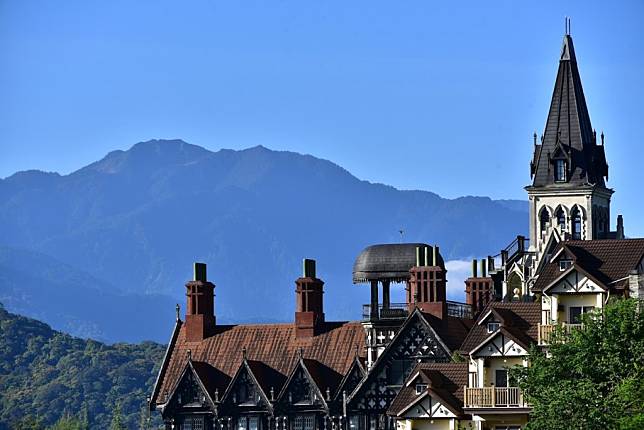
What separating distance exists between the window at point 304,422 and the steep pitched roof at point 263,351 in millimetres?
2574

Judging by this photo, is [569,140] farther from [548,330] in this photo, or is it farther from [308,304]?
[548,330]

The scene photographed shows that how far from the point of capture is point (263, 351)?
13600 cm

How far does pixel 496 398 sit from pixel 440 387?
3671 mm

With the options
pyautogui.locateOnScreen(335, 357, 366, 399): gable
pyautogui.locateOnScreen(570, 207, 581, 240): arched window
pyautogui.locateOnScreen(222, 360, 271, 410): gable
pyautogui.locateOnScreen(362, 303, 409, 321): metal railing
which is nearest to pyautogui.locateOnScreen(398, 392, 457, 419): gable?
pyautogui.locateOnScreen(335, 357, 366, 399): gable

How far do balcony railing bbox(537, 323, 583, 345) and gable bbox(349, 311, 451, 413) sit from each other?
20.3m

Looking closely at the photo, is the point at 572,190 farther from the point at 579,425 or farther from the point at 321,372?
the point at 579,425

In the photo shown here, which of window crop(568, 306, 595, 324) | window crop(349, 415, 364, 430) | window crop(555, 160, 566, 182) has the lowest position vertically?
window crop(349, 415, 364, 430)

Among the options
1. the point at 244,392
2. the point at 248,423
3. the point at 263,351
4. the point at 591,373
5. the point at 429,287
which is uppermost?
the point at 429,287

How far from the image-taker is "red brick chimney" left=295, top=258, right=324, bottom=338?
5325 inches

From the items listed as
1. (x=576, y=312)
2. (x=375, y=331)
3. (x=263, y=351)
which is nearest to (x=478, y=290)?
(x=375, y=331)

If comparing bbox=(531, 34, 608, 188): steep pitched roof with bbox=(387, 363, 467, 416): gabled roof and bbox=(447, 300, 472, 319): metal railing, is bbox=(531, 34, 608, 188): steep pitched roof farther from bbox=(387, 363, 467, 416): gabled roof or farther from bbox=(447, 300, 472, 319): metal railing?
bbox=(387, 363, 467, 416): gabled roof

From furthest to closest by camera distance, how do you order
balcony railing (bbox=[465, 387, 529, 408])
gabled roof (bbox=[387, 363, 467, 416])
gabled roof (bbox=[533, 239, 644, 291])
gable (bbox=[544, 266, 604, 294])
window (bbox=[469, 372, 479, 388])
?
gabled roof (bbox=[387, 363, 467, 416]), window (bbox=[469, 372, 479, 388]), gabled roof (bbox=[533, 239, 644, 291]), gable (bbox=[544, 266, 604, 294]), balcony railing (bbox=[465, 387, 529, 408])

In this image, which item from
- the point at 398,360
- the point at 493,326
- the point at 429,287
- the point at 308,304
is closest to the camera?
the point at 493,326

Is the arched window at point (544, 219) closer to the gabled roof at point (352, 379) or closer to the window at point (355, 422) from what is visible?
the gabled roof at point (352, 379)
